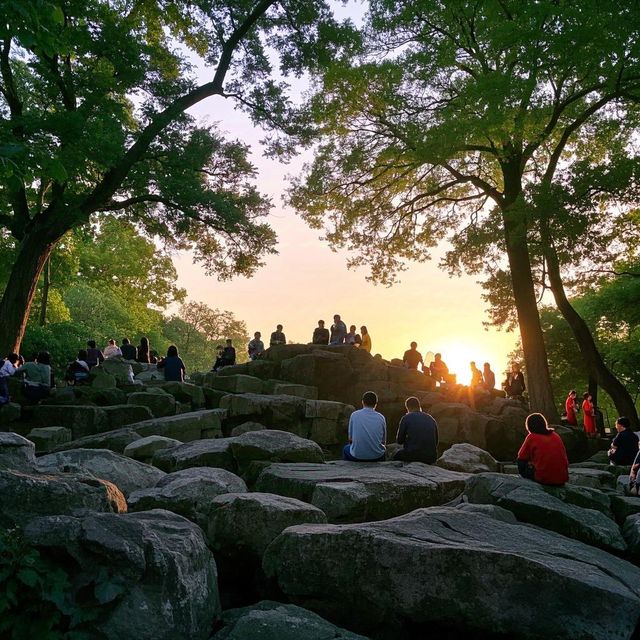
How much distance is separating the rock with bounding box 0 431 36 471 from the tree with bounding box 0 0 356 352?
9972 millimetres

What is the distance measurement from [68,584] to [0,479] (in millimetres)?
1293

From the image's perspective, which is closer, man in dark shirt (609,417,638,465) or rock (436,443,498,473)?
rock (436,443,498,473)

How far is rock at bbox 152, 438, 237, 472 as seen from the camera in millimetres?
9477

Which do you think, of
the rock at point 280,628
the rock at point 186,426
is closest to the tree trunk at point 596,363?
the rock at point 186,426

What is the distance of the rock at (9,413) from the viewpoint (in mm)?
14156

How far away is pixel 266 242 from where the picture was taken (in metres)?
23.0

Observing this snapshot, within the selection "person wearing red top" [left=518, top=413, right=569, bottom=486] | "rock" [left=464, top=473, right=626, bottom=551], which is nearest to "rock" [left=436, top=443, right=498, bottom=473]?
"person wearing red top" [left=518, top=413, right=569, bottom=486]

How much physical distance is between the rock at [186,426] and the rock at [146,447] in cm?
232

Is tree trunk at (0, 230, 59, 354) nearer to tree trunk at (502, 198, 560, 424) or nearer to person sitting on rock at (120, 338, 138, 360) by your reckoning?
person sitting on rock at (120, 338, 138, 360)

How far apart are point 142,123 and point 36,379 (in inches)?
439

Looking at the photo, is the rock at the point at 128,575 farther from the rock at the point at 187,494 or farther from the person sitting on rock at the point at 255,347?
the person sitting on rock at the point at 255,347

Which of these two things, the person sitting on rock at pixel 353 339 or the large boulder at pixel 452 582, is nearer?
the large boulder at pixel 452 582

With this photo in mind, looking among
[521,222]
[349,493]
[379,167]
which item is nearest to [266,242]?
[379,167]

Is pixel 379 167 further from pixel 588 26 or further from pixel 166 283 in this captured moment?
pixel 166 283
